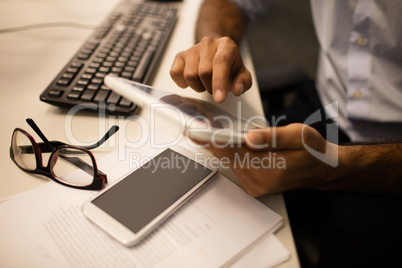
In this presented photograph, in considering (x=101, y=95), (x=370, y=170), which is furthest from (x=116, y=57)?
(x=370, y=170)

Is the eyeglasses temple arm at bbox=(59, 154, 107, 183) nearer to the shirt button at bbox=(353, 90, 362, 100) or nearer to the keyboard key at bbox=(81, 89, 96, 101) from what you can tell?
the keyboard key at bbox=(81, 89, 96, 101)

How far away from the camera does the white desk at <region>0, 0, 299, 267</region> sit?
43 centimetres

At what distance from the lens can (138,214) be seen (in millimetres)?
345

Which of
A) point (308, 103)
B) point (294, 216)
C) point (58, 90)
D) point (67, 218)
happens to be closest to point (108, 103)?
point (58, 90)

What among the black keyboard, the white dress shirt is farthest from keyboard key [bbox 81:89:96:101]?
the white dress shirt

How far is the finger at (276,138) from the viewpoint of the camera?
0.34 m

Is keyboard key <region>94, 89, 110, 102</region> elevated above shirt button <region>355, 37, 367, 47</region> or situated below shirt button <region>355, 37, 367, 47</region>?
above

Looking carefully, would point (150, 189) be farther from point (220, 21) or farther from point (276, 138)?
point (220, 21)

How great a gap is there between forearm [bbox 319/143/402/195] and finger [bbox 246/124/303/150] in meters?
0.11

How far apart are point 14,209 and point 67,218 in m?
0.08

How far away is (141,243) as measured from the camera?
0.33 m

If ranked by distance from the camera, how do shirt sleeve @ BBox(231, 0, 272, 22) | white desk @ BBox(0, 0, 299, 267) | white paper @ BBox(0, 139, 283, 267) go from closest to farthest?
white paper @ BBox(0, 139, 283, 267)
white desk @ BBox(0, 0, 299, 267)
shirt sleeve @ BBox(231, 0, 272, 22)

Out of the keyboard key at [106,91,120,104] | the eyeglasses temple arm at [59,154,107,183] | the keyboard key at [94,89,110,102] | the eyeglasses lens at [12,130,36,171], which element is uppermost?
the keyboard key at [94,89,110,102]

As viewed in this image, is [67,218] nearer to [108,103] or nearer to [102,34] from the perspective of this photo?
[108,103]
